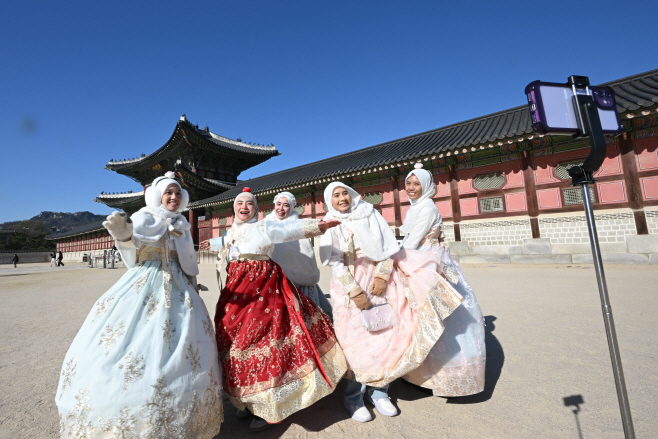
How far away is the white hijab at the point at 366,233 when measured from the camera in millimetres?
2131

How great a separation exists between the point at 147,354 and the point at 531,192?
930cm

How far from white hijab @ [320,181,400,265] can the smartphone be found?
3.54ft

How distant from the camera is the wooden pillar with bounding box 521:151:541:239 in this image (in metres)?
8.09

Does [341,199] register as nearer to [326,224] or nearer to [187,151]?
[326,224]

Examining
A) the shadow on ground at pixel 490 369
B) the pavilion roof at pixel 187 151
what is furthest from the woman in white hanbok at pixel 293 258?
the pavilion roof at pixel 187 151

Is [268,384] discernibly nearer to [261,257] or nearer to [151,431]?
[151,431]

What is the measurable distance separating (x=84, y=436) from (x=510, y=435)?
7.11 feet

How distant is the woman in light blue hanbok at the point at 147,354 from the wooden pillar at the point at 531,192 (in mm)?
8843

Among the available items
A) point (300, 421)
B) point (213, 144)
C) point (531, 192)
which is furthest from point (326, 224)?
point (213, 144)

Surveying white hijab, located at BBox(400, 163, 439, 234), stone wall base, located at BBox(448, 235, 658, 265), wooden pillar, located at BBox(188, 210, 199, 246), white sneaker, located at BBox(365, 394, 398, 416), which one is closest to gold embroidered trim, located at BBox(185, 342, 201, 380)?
white sneaker, located at BBox(365, 394, 398, 416)

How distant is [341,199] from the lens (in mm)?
2270

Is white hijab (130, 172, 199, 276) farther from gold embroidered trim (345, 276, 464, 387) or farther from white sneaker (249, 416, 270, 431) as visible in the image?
gold embroidered trim (345, 276, 464, 387)

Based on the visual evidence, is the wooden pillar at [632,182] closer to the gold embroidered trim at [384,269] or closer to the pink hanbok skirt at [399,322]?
the pink hanbok skirt at [399,322]

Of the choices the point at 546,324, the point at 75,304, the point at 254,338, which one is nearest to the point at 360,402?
the point at 254,338
